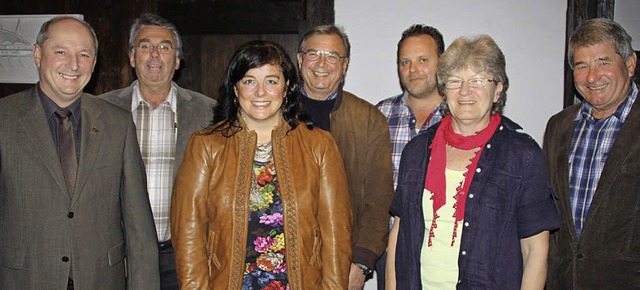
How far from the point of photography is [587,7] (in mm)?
3723

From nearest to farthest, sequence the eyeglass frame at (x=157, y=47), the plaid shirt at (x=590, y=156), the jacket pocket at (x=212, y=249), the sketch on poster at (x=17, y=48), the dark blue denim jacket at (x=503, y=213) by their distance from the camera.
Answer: the dark blue denim jacket at (x=503, y=213) < the jacket pocket at (x=212, y=249) < the plaid shirt at (x=590, y=156) < the eyeglass frame at (x=157, y=47) < the sketch on poster at (x=17, y=48)

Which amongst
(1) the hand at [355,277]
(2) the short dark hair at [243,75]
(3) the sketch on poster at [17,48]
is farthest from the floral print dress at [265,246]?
(3) the sketch on poster at [17,48]

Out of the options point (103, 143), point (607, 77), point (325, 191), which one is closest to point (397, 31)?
point (607, 77)

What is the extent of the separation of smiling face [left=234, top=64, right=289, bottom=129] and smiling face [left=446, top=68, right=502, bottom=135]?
735 mm

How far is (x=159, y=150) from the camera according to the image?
2867 millimetres

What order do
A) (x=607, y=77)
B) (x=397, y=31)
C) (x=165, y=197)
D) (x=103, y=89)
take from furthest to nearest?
(x=103, y=89) < (x=397, y=31) < (x=165, y=197) < (x=607, y=77)

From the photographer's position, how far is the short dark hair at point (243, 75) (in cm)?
226

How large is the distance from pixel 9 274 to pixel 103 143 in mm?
651

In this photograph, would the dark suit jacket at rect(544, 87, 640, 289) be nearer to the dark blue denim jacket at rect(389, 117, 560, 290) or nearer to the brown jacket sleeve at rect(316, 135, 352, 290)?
the dark blue denim jacket at rect(389, 117, 560, 290)

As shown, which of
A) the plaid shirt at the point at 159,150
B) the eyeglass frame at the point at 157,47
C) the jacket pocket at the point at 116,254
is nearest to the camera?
the jacket pocket at the point at 116,254

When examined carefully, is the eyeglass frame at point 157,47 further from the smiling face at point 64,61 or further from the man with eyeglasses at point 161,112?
the smiling face at point 64,61

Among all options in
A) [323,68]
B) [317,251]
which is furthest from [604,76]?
[317,251]

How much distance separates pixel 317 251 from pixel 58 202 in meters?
1.10

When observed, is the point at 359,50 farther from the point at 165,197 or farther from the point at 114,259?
the point at 114,259
